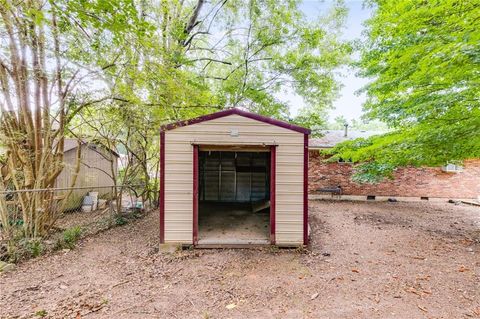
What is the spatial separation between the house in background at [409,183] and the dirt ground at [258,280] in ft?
18.5

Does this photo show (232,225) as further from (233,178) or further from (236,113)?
(233,178)

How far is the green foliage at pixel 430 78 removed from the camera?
15.1 ft

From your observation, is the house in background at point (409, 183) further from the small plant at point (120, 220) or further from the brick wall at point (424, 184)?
the small plant at point (120, 220)

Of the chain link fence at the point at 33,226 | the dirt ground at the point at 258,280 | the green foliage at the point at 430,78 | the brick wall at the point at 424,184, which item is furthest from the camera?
the brick wall at the point at 424,184

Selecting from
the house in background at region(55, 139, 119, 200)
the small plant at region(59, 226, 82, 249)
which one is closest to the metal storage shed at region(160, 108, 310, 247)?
the small plant at region(59, 226, 82, 249)

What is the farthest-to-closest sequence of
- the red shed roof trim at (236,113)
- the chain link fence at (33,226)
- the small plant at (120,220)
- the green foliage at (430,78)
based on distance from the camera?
the small plant at (120,220) < the red shed roof trim at (236,113) < the chain link fence at (33,226) < the green foliage at (430,78)

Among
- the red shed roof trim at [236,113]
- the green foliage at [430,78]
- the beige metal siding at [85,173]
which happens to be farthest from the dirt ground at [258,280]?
the beige metal siding at [85,173]

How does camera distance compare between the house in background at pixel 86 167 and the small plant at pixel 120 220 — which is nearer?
the small plant at pixel 120 220

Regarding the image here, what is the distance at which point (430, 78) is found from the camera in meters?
5.74

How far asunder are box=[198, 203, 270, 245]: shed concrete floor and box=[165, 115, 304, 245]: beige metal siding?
620 mm

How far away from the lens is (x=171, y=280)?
4.11m

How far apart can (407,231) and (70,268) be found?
843 cm

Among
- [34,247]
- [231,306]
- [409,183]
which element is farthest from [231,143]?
[409,183]

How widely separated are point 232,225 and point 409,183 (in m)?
10.3
